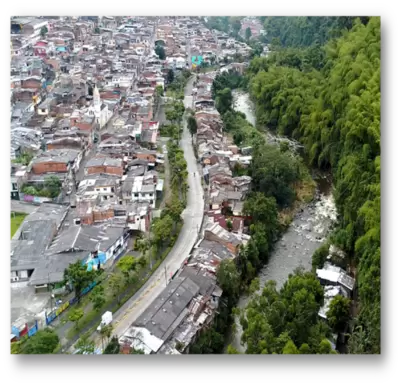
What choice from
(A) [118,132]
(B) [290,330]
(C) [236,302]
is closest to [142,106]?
(A) [118,132]

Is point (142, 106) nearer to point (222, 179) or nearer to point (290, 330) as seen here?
point (222, 179)

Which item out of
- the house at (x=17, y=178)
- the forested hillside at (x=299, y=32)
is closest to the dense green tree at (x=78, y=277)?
the house at (x=17, y=178)

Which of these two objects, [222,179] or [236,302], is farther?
[222,179]

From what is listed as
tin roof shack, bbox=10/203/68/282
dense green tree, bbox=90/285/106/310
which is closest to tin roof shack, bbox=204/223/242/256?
dense green tree, bbox=90/285/106/310

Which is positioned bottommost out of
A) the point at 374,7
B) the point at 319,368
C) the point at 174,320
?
the point at 174,320

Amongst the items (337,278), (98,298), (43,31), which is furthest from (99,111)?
(43,31)

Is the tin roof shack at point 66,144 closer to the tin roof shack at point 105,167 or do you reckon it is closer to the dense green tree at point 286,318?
the tin roof shack at point 105,167

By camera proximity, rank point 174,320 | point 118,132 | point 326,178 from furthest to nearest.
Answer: point 118,132 < point 326,178 < point 174,320
